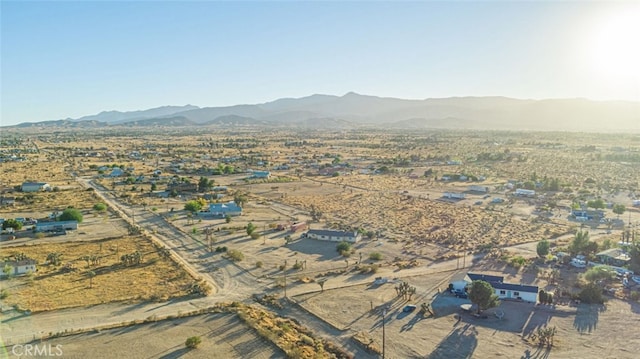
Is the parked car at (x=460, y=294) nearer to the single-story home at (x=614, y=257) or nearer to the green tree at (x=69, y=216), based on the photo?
the single-story home at (x=614, y=257)

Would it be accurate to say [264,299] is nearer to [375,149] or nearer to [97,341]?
[97,341]

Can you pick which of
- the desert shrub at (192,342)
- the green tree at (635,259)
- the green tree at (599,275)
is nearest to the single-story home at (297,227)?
the desert shrub at (192,342)

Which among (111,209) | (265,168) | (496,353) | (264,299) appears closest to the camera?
(496,353)

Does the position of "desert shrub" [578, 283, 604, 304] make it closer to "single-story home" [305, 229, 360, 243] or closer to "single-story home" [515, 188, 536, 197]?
"single-story home" [305, 229, 360, 243]

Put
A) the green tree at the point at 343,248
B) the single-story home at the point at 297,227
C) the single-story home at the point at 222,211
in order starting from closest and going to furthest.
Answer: the green tree at the point at 343,248 < the single-story home at the point at 297,227 < the single-story home at the point at 222,211

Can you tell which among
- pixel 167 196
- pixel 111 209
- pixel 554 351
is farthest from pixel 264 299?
pixel 167 196

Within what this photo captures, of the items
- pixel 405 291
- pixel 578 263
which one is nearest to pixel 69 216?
pixel 405 291

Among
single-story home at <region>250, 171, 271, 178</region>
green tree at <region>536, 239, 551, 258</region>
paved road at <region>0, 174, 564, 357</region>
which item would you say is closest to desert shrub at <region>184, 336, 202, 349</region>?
paved road at <region>0, 174, 564, 357</region>
